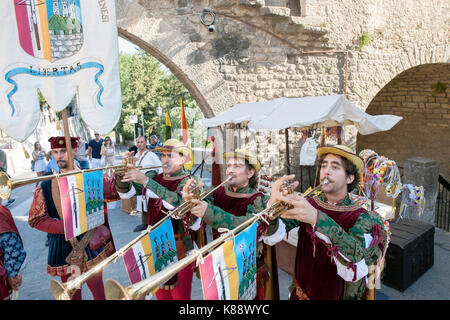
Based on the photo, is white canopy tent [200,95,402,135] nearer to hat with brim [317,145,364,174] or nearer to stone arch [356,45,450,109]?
hat with brim [317,145,364,174]

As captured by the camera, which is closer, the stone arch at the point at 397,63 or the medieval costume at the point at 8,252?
the medieval costume at the point at 8,252

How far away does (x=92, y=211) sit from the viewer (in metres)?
2.87

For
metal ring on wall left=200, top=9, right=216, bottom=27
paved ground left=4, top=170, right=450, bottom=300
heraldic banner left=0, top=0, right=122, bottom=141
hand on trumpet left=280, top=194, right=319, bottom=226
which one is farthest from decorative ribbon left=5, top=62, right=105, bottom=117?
metal ring on wall left=200, top=9, right=216, bottom=27

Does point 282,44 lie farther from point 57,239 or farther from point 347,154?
point 57,239

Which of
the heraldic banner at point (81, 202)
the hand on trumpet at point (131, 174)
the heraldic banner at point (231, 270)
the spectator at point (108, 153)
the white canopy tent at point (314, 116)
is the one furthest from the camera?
the spectator at point (108, 153)

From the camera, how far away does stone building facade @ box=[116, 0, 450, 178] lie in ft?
22.2

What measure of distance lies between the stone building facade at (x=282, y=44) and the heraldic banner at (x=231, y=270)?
563cm

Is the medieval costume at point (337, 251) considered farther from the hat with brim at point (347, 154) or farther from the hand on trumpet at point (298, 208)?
the hat with brim at point (347, 154)

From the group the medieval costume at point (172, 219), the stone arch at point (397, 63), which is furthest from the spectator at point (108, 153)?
the stone arch at point (397, 63)

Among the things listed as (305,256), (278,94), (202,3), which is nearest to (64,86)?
(305,256)

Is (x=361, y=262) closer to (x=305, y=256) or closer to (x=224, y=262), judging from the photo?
(x=305, y=256)

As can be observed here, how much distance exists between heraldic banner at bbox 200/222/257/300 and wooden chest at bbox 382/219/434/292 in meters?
2.68

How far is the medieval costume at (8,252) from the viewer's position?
7.51 feet
